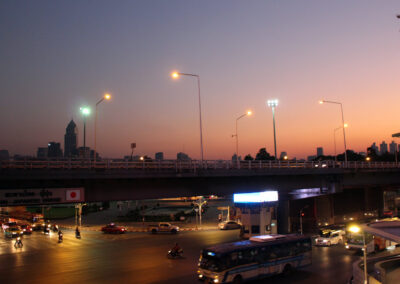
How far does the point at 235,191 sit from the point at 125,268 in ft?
41.8

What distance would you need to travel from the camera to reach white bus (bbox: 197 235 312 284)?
20406 mm

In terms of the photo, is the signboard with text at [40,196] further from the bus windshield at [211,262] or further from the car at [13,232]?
the car at [13,232]

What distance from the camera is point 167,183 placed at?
94.7 feet

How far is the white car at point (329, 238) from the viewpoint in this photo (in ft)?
113

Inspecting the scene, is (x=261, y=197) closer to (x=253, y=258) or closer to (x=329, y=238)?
(x=329, y=238)

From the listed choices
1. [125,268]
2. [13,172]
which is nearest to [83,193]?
[13,172]

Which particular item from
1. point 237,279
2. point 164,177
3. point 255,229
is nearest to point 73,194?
point 164,177

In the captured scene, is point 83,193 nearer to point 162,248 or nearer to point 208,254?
point 208,254

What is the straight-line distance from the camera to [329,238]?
1358 inches

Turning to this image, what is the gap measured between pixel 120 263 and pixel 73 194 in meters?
7.88

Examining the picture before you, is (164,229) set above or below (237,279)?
below

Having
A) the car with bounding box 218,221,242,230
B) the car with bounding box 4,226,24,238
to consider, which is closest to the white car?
the car with bounding box 218,221,242,230

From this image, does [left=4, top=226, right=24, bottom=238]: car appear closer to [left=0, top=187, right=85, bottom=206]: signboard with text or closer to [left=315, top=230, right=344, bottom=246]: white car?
[left=0, top=187, right=85, bottom=206]: signboard with text

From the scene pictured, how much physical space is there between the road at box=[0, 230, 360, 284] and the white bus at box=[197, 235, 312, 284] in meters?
1.04
